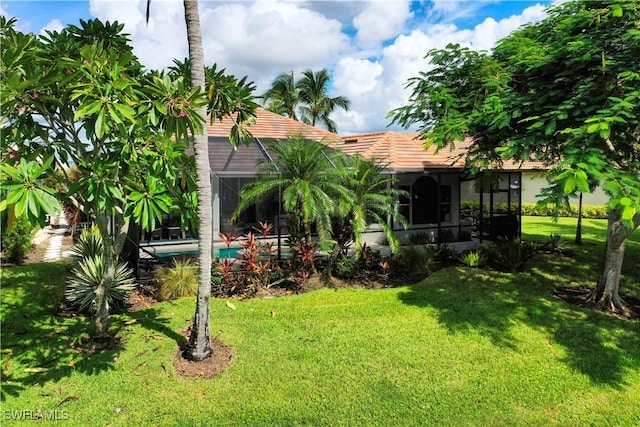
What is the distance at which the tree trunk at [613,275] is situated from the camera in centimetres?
976

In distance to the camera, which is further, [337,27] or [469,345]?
[337,27]

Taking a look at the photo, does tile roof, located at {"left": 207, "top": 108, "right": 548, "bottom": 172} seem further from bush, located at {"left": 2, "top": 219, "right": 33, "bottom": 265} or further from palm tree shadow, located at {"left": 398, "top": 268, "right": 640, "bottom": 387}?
bush, located at {"left": 2, "top": 219, "right": 33, "bottom": 265}

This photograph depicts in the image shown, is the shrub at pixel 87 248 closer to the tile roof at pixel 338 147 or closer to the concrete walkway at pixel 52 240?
the tile roof at pixel 338 147

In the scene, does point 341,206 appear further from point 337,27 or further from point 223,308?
point 337,27

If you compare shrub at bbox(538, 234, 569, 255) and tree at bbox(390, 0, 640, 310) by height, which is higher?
tree at bbox(390, 0, 640, 310)

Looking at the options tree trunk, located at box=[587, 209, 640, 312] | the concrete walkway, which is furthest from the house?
tree trunk, located at box=[587, 209, 640, 312]

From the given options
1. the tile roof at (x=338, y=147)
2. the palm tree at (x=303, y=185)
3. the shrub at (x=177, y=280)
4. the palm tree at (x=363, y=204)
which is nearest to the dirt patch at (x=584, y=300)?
the palm tree at (x=363, y=204)

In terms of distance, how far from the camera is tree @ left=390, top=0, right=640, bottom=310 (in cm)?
721

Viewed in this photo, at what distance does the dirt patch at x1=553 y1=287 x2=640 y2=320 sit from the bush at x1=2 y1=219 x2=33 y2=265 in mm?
16698

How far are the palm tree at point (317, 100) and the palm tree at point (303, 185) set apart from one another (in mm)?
31494

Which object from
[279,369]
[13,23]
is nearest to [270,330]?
[279,369]

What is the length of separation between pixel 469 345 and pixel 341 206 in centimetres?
510

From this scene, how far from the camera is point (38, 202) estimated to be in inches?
170

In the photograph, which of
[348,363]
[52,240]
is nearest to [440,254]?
[348,363]
